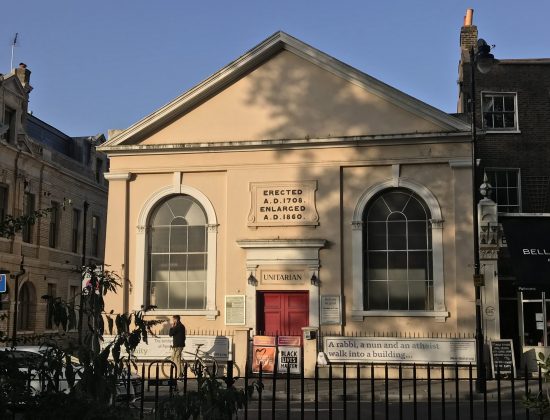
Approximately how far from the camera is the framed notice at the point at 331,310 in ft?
61.7

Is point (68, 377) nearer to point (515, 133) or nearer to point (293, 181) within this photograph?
point (293, 181)

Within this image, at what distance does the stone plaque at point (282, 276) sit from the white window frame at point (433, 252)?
1.56m

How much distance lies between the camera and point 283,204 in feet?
64.6

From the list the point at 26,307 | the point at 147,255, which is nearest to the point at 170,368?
the point at 147,255

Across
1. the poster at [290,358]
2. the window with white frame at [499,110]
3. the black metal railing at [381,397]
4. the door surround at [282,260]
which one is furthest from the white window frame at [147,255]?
the window with white frame at [499,110]

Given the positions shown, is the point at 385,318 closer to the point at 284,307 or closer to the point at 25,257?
the point at 284,307

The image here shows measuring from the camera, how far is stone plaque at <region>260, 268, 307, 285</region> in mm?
19250

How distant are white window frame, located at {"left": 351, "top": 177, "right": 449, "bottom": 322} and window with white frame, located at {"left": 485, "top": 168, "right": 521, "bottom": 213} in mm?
5259

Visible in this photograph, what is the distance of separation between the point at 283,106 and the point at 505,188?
8.83 m

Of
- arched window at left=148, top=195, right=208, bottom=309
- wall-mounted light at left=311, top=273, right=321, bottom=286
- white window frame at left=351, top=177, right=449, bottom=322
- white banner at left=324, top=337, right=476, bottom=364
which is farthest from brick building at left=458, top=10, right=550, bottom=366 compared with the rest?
arched window at left=148, top=195, right=208, bottom=309

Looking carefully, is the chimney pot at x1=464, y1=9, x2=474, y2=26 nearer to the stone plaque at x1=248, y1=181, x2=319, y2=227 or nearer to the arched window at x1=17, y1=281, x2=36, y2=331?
the stone plaque at x1=248, y1=181, x2=319, y2=227

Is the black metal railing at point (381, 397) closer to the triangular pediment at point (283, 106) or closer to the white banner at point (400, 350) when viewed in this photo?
the white banner at point (400, 350)

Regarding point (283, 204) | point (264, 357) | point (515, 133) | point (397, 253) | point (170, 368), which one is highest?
point (515, 133)

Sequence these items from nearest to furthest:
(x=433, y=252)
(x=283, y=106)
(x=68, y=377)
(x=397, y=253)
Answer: (x=68, y=377) < (x=433, y=252) < (x=397, y=253) < (x=283, y=106)
